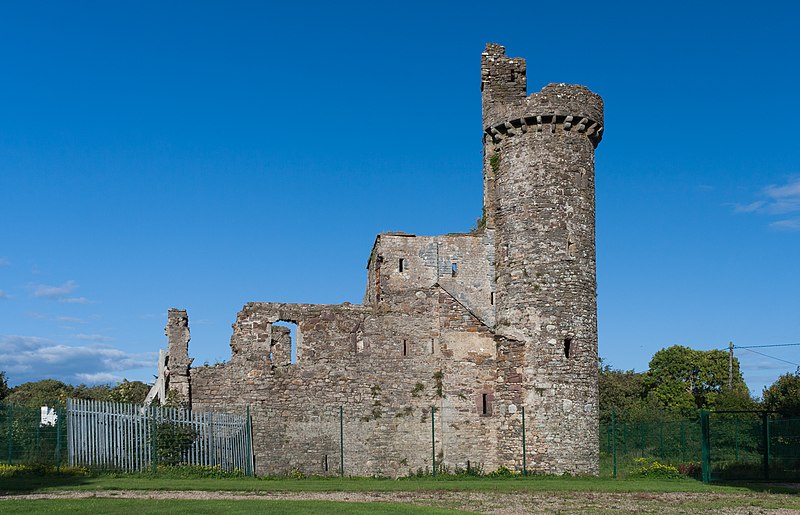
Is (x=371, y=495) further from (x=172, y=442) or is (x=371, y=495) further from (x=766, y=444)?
(x=766, y=444)

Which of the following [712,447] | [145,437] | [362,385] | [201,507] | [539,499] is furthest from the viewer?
[712,447]

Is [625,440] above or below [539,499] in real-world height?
below

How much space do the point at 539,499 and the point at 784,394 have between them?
3031cm

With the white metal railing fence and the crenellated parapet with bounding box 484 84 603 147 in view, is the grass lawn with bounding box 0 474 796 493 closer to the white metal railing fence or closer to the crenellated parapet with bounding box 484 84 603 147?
the white metal railing fence

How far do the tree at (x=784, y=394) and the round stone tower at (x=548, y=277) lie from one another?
15.4 metres

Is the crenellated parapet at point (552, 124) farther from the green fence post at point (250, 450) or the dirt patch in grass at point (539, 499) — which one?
the dirt patch in grass at point (539, 499)

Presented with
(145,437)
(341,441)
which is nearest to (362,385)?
(341,441)

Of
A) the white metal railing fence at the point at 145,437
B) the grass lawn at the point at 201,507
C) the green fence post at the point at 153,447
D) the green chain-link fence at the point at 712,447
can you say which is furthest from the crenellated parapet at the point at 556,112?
the grass lawn at the point at 201,507

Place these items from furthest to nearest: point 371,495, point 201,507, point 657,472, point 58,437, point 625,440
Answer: point 625,440, point 657,472, point 58,437, point 371,495, point 201,507

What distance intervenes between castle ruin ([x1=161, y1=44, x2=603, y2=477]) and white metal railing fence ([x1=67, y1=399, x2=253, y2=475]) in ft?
6.44

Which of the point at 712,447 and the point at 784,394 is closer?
the point at 712,447

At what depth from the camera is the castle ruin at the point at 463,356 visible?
1288 inches

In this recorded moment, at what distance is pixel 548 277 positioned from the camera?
33125 millimetres

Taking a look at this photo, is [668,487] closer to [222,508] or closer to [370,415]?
[370,415]
